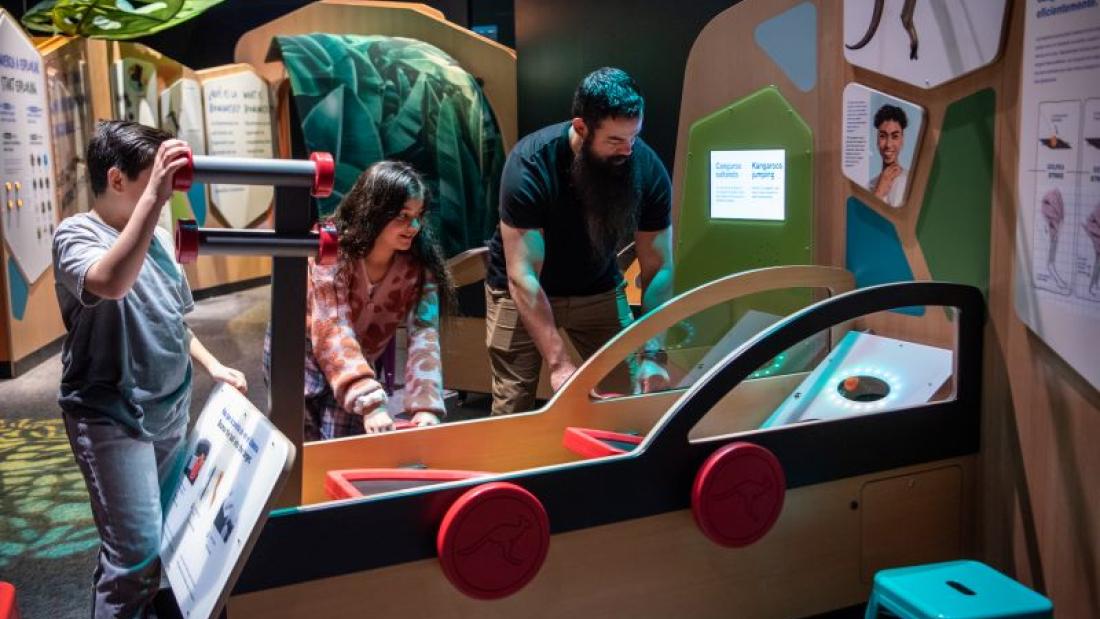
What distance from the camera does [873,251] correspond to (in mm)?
2770

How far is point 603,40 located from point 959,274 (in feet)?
7.70

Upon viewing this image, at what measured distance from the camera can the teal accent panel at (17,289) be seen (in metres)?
5.72

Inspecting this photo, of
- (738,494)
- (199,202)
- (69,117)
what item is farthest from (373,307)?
(199,202)

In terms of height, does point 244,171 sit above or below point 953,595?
above

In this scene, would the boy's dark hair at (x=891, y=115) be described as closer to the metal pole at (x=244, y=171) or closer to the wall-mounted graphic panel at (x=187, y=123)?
the metal pole at (x=244, y=171)

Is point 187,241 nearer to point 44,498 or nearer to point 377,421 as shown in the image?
point 377,421

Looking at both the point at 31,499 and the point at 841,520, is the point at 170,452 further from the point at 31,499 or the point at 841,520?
the point at 31,499

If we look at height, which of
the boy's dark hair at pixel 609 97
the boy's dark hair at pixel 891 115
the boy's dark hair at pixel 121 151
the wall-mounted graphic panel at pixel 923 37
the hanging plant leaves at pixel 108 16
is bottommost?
the boy's dark hair at pixel 121 151

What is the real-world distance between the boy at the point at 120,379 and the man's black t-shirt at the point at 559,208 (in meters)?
1.09

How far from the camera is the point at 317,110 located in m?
5.20

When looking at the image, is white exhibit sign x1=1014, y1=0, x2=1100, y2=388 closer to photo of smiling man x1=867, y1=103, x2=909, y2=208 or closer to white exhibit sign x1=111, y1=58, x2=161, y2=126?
photo of smiling man x1=867, y1=103, x2=909, y2=208

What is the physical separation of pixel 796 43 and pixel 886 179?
66 centimetres

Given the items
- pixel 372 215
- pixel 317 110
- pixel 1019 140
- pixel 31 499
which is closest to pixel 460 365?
pixel 317 110

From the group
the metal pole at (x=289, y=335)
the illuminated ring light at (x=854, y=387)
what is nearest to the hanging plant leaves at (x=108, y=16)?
the illuminated ring light at (x=854, y=387)
